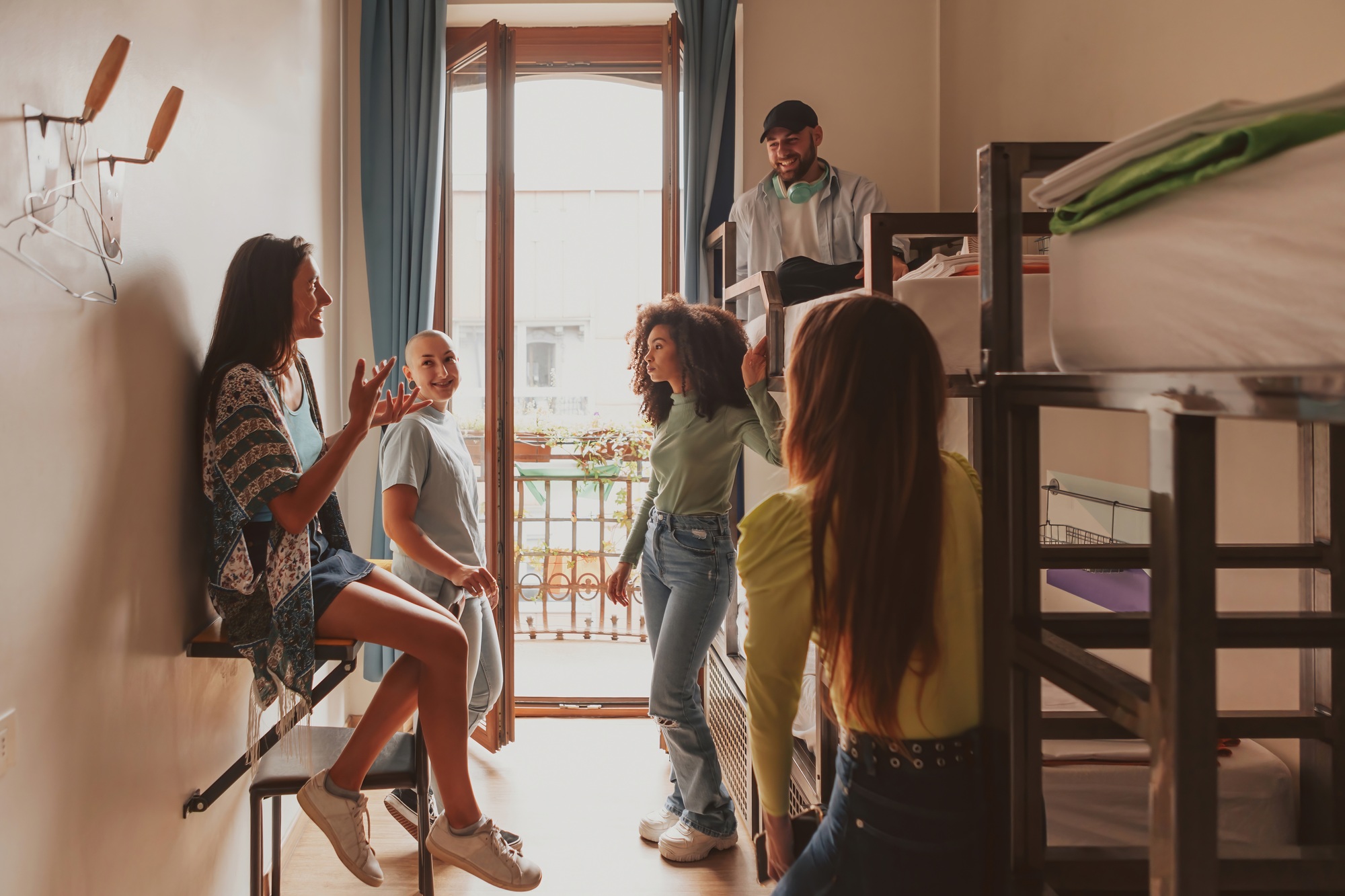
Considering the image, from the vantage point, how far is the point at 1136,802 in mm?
1580

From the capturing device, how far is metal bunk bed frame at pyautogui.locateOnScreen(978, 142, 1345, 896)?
2.39 feet

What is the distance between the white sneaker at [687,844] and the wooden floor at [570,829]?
3 centimetres

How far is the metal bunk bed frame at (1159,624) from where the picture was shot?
0.73 metres

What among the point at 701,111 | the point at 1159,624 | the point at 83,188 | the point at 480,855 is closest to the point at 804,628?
the point at 1159,624

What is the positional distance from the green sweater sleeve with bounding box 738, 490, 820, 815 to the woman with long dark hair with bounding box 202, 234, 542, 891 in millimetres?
920

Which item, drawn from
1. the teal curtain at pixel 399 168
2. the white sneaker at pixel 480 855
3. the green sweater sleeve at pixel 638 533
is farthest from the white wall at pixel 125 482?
the green sweater sleeve at pixel 638 533

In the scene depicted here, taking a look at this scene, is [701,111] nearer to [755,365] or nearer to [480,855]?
[755,365]

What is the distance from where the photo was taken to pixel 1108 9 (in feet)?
7.16

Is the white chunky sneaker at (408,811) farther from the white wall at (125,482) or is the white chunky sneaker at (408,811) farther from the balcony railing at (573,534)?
the balcony railing at (573,534)

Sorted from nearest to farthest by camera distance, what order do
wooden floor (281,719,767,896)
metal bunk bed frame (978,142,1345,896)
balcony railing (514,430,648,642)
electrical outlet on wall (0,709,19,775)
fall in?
metal bunk bed frame (978,142,1345,896) → electrical outlet on wall (0,709,19,775) → wooden floor (281,719,767,896) → balcony railing (514,430,648,642)

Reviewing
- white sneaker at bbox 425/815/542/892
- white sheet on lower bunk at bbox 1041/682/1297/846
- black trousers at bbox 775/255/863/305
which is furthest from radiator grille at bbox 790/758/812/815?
black trousers at bbox 775/255/863/305

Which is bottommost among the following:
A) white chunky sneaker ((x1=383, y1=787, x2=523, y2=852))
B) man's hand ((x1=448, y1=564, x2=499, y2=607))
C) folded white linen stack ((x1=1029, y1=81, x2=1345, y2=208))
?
white chunky sneaker ((x1=383, y1=787, x2=523, y2=852))

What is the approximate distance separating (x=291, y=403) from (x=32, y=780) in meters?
0.91

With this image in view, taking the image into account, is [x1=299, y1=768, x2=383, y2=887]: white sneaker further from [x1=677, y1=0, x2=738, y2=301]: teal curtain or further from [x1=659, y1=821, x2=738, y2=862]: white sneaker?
[x1=677, y1=0, x2=738, y2=301]: teal curtain
